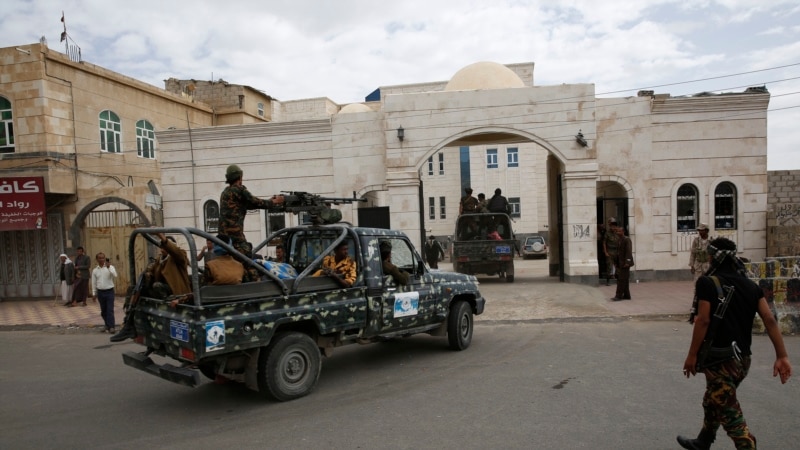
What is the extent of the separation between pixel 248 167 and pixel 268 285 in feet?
35.5

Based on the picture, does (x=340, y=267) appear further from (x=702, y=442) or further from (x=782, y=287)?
(x=782, y=287)

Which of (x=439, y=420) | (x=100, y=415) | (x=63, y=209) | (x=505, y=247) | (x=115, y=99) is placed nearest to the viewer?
(x=439, y=420)

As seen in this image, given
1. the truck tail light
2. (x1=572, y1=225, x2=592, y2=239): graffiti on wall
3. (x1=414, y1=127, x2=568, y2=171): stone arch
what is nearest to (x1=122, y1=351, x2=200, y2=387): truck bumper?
the truck tail light

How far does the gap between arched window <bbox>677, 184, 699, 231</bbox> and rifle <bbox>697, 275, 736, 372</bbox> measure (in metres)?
12.2

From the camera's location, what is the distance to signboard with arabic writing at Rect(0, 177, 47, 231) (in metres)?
14.5

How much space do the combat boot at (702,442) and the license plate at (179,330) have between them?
4.31 metres

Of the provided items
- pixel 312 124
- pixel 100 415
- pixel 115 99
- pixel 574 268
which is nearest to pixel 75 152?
pixel 115 99

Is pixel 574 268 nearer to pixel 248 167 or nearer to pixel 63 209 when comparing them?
pixel 248 167

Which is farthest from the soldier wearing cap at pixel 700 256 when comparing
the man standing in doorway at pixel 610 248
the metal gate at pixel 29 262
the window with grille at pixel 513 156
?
the window with grille at pixel 513 156

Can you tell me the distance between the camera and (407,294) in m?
Answer: 6.57

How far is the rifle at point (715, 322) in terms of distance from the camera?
341cm

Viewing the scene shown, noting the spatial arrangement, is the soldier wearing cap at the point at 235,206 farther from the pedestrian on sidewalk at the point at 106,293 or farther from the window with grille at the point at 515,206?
the window with grille at the point at 515,206

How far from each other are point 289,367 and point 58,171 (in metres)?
13.8

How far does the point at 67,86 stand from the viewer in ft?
53.2
